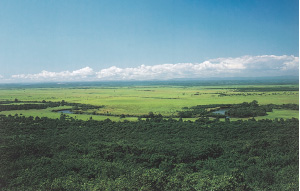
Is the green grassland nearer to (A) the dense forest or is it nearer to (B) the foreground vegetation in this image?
(B) the foreground vegetation

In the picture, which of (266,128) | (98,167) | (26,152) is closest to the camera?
(98,167)

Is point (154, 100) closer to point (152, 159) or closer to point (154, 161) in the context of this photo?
point (152, 159)

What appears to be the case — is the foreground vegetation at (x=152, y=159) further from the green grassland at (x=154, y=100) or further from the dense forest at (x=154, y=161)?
the green grassland at (x=154, y=100)

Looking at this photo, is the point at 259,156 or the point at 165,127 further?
the point at 165,127

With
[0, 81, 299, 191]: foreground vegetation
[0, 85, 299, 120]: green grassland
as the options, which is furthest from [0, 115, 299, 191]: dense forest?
[0, 85, 299, 120]: green grassland

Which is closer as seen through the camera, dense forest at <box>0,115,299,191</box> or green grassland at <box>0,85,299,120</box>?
dense forest at <box>0,115,299,191</box>

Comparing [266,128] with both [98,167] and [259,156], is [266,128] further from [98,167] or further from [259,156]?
[98,167]

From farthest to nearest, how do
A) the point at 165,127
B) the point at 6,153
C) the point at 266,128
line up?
1. the point at 165,127
2. the point at 266,128
3. the point at 6,153

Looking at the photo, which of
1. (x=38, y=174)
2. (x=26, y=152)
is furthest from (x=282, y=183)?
(x=26, y=152)

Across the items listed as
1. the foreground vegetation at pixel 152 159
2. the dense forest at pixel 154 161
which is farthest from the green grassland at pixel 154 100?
the dense forest at pixel 154 161
